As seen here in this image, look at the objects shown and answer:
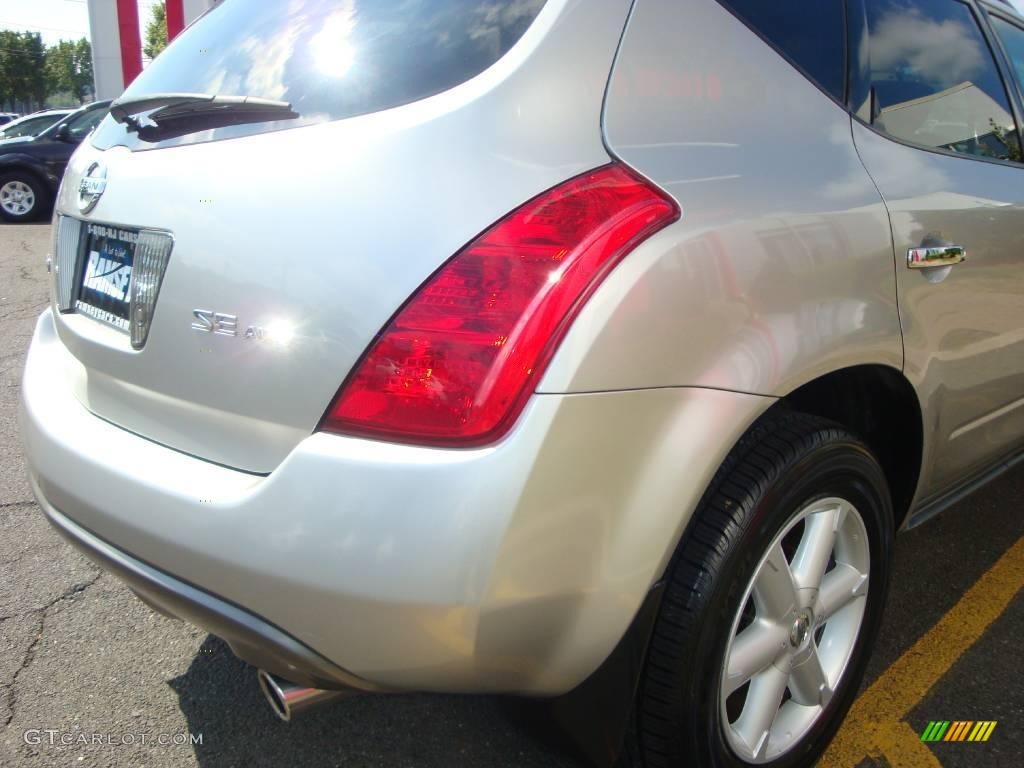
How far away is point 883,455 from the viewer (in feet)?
6.65

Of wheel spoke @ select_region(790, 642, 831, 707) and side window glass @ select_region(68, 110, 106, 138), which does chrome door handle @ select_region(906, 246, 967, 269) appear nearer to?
wheel spoke @ select_region(790, 642, 831, 707)

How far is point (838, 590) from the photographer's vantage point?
1.75 meters

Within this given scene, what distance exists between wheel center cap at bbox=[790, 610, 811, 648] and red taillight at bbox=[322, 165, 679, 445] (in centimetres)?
84

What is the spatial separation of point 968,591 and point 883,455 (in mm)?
898

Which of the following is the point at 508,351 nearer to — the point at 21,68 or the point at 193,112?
the point at 193,112

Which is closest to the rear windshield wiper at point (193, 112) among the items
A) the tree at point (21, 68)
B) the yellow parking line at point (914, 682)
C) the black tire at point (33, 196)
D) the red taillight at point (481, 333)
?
the red taillight at point (481, 333)

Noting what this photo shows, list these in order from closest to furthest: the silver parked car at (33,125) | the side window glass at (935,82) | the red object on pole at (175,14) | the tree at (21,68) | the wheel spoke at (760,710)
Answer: the wheel spoke at (760,710) < the side window glass at (935,82) < the red object on pole at (175,14) < the silver parked car at (33,125) < the tree at (21,68)

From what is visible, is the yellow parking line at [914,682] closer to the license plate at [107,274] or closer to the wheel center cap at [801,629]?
the wheel center cap at [801,629]

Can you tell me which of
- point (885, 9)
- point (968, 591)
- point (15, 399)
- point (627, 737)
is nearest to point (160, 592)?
point (627, 737)

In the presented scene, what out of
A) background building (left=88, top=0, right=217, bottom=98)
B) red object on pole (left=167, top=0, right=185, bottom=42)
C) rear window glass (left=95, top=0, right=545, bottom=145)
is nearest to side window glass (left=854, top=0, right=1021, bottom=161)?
rear window glass (left=95, top=0, right=545, bottom=145)

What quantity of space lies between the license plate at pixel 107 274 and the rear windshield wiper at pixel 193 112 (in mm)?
208

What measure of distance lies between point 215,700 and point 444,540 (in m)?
1.21

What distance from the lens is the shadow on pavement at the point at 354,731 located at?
72.9 inches

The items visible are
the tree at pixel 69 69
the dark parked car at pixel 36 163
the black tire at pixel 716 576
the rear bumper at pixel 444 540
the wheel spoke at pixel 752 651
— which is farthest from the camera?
the tree at pixel 69 69
